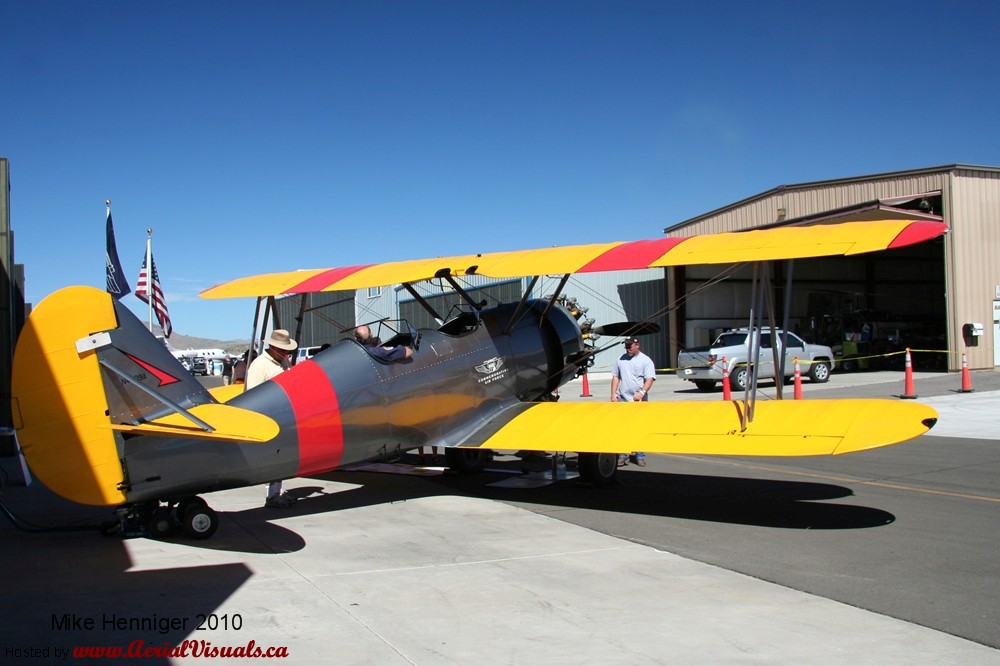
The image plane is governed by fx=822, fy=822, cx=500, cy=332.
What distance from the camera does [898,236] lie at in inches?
275

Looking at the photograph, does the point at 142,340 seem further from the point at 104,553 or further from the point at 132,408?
the point at 104,553

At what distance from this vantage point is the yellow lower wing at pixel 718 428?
22.9ft

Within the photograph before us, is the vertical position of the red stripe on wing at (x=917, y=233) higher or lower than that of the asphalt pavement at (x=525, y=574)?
higher

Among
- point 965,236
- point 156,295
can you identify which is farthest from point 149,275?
point 965,236

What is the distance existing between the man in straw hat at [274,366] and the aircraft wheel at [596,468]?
3166 mm

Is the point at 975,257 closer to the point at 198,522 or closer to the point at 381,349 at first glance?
the point at 381,349

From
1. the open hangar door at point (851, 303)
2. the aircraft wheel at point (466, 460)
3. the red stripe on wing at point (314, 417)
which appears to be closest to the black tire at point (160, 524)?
the red stripe on wing at point (314, 417)

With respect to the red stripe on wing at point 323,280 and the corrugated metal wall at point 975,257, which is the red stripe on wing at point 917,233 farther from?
the corrugated metal wall at point 975,257

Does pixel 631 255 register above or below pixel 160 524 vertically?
above

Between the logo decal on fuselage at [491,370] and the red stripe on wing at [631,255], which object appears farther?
the logo decal on fuselage at [491,370]

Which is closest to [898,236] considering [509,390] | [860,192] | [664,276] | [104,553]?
[509,390]

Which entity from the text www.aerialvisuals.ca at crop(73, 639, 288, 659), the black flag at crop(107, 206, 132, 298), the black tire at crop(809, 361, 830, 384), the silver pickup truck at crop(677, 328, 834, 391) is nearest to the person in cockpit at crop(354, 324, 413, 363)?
the text www.aerialvisuals.ca at crop(73, 639, 288, 659)

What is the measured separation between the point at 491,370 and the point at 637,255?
230 centimetres

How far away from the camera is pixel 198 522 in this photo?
6.68 metres
